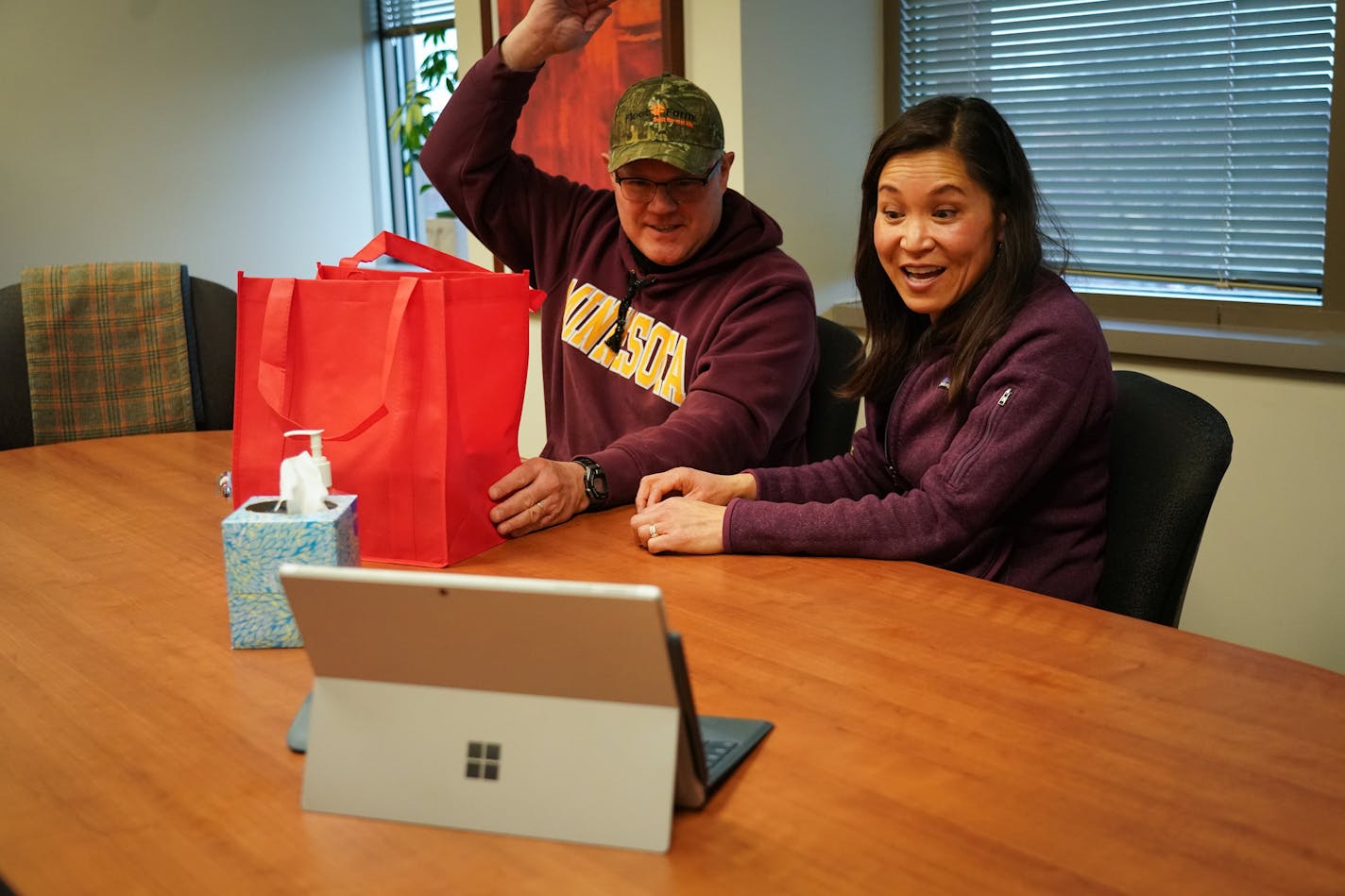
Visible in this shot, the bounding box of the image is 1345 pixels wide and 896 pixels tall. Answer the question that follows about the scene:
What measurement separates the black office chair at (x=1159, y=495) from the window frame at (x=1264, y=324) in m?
1.03

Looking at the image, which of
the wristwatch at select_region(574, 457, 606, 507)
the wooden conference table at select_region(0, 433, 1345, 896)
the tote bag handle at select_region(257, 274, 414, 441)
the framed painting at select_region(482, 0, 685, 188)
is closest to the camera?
the wooden conference table at select_region(0, 433, 1345, 896)

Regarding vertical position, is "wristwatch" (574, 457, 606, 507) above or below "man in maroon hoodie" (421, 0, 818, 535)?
below

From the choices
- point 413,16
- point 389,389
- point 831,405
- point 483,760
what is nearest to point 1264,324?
point 831,405

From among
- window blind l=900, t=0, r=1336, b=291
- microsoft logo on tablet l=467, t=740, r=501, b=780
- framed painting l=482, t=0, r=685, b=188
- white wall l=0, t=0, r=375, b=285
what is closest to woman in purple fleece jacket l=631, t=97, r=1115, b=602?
microsoft logo on tablet l=467, t=740, r=501, b=780

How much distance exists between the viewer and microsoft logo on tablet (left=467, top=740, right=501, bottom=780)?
88 centimetres

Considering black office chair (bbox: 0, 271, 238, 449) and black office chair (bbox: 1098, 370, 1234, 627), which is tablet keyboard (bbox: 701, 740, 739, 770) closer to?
black office chair (bbox: 1098, 370, 1234, 627)

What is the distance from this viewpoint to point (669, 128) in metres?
1.83

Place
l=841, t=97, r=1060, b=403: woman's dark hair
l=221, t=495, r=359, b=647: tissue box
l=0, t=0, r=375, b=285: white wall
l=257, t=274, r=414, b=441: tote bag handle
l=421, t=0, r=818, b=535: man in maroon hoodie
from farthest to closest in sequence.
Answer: l=0, t=0, r=375, b=285: white wall → l=421, t=0, r=818, b=535: man in maroon hoodie → l=841, t=97, r=1060, b=403: woman's dark hair → l=257, t=274, r=414, b=441: tote bag handle → l=221, t=495, r=359, b=647: tissue box

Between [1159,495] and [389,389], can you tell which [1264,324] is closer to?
[1159,495]

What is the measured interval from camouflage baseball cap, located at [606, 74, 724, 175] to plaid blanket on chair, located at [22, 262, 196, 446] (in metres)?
1.11

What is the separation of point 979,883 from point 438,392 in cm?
83

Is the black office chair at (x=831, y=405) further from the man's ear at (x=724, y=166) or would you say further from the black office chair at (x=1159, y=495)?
the black office chair at (x=1159, y=495)

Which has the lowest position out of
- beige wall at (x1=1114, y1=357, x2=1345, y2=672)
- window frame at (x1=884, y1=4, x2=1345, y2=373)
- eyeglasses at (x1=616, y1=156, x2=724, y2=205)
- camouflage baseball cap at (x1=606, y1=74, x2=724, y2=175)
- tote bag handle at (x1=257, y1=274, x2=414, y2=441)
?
beige wall at (x1=1114, y1=357, x2=1345, y2=672)

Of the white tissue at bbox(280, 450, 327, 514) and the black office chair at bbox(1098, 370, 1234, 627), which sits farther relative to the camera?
the black office chair at bbox(1098, 370, 1234, 627)
